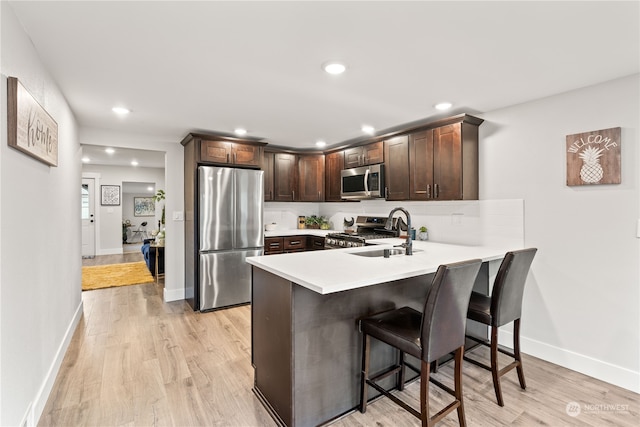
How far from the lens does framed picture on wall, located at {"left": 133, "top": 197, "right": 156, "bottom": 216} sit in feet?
34.8

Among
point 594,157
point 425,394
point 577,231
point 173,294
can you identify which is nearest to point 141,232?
point 173,294

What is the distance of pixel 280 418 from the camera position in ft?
6.31

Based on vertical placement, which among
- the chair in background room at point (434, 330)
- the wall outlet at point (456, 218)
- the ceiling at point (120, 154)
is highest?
the ceiling at point (120, 154)

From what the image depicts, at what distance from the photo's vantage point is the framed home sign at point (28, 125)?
4.97 ft

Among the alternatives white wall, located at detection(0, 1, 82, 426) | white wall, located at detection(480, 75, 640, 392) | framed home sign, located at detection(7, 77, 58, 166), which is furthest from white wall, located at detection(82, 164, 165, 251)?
white wall, located at detection(480, 75, 640, 392)

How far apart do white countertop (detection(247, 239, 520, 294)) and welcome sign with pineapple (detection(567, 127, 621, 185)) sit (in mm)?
859

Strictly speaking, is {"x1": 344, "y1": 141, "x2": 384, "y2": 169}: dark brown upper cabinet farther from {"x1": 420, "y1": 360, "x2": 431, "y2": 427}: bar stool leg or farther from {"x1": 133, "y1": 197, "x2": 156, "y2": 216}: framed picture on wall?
{"x1": 133, "y1": 197, "x2": 156, "y2": 216}: framed picture on wall

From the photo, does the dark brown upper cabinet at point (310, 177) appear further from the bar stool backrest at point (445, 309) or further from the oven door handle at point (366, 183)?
the bar stool backrest at point (445, 309)

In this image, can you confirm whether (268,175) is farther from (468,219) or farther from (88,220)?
(88,220)

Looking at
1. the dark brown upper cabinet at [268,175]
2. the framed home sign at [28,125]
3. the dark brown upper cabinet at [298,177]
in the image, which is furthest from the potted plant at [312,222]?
the framed home sign at [28,125]

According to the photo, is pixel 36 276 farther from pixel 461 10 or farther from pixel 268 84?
pixel 461 10

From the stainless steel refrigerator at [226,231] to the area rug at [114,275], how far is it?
7.32ft

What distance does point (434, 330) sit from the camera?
167cm

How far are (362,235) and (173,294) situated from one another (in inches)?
109
